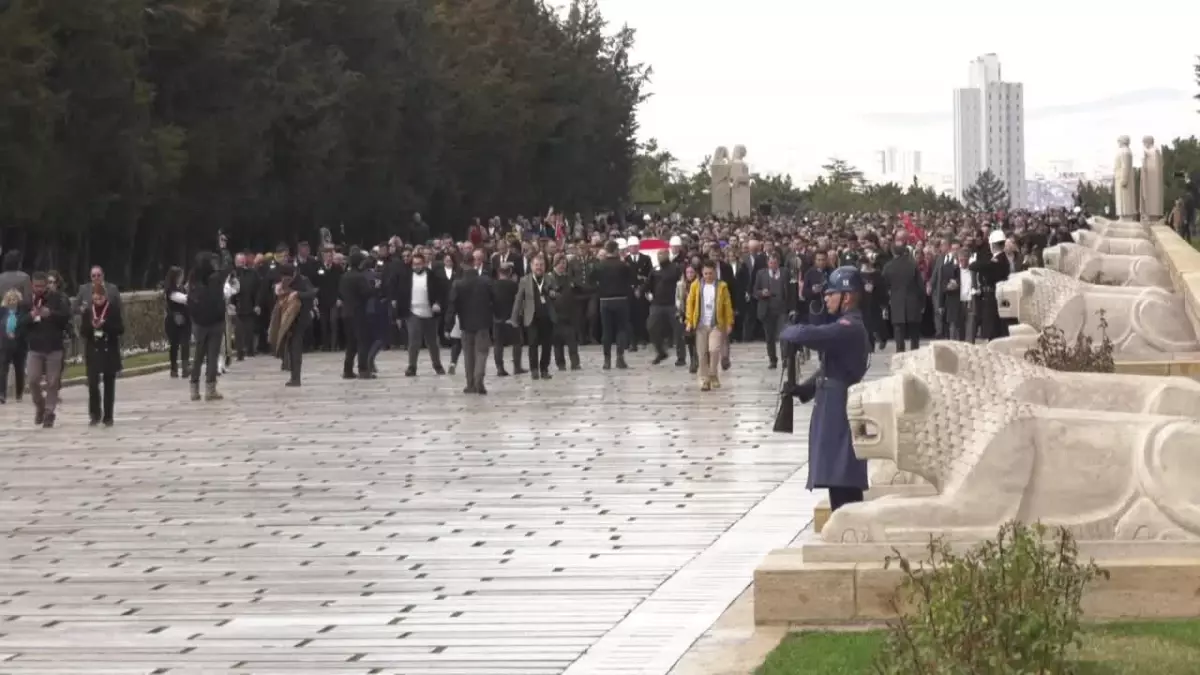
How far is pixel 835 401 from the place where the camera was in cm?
1541

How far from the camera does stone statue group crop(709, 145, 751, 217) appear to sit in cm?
12269

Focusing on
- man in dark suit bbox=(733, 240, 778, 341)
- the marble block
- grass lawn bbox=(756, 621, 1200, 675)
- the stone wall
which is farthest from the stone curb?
grass lawn bbox=(756, 621, 1200, 675)

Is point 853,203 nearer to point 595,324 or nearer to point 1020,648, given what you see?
point 595,324

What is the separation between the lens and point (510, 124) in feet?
299

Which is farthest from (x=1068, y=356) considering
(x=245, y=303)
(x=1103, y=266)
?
(x=245, y=303)

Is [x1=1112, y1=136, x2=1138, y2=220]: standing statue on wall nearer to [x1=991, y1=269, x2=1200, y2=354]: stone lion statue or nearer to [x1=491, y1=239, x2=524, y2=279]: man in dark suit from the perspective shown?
[x1=491, y1=239, x2=524, y2=279]: man in dark suit

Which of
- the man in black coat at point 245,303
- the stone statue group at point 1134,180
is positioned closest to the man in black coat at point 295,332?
the man in black coat at point 245,303

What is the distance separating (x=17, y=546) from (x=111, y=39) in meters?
36.4

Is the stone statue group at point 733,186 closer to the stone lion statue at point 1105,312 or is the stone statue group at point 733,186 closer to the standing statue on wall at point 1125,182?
the standing statue on wall at point 1125,182

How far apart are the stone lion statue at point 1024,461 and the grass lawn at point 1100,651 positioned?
89 cm

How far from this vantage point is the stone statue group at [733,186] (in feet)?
403

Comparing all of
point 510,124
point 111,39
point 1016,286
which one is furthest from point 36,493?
point 510,124

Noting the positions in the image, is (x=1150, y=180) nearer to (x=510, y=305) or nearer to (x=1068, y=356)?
(x=510, y=305)

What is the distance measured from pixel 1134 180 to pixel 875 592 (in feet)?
182
